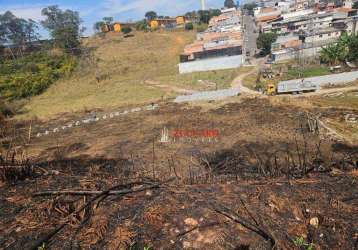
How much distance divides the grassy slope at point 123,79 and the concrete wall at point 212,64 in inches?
67.5

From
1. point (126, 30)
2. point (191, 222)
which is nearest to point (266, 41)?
point (126, 30)

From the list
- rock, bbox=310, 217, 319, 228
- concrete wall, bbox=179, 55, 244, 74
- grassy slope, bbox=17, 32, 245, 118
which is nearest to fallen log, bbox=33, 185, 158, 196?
rock, bbox=310, 217, 319, 228

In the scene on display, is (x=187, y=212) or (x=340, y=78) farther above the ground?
(x=187, y=212)

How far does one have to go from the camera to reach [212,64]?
39875 mm

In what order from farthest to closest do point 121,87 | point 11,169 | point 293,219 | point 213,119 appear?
point 121,87, point 213,119, point 11,169, point 293,219

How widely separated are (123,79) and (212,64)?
13.1 metres

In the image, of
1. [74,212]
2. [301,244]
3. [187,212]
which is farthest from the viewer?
[74,212]

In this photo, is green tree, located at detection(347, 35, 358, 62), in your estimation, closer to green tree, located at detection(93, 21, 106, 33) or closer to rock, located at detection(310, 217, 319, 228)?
rock, located at detection(310, 217, 319, 228)

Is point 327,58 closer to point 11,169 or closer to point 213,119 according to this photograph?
point 213,119

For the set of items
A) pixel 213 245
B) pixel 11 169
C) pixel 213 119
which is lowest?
pixel 213 119

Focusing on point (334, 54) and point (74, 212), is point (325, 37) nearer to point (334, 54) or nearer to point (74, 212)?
point (334, 54)

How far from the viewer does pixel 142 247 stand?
11.8 ft

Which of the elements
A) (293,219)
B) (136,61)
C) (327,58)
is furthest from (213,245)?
(136,61)

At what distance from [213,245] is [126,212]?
1.45m
